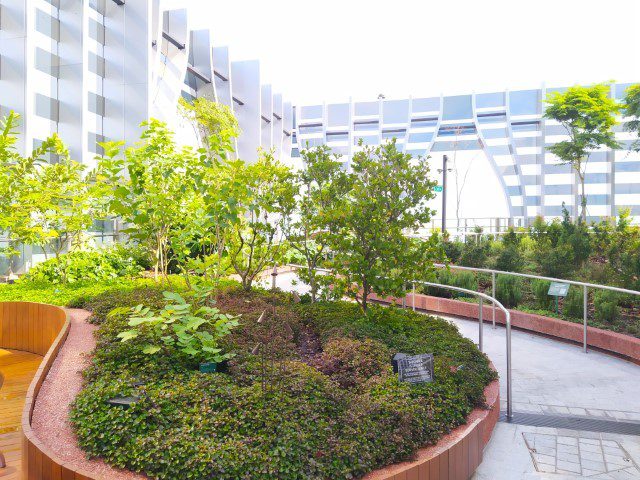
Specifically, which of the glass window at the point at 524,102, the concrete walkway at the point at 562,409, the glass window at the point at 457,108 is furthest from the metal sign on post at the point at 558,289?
the glass window at the point at 457,108

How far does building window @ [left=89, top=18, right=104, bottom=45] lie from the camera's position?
50.3 ft

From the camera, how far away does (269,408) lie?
335cm

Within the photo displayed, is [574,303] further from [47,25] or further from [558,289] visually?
[47,25]

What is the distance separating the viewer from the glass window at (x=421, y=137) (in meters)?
35.1

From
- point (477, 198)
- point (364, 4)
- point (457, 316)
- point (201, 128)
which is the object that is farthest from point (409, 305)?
point (477, 198)

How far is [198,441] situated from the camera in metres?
2.93

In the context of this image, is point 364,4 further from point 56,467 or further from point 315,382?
point 56,467

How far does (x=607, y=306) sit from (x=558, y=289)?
2.50 ft

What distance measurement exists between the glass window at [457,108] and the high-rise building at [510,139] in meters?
0.07

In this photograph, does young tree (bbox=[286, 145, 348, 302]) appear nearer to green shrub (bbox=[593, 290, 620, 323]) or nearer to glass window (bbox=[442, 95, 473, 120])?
green shrub (bbox=[593, 290, 620, 323])

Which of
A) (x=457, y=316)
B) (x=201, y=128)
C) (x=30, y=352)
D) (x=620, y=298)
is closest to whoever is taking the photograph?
(x=30, y=352)

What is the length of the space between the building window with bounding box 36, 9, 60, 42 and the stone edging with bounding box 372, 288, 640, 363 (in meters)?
11.2

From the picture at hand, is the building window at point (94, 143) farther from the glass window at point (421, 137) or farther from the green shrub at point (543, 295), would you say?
the glass window at point (421, 137)

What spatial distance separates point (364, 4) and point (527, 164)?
79.0 feet
